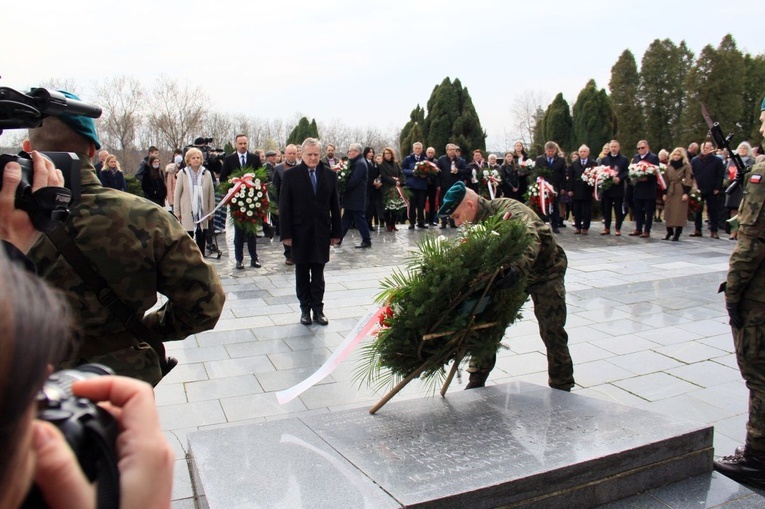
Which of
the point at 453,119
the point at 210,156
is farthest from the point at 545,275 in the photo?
the point at 453,119

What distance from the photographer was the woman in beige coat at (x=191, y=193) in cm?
1105

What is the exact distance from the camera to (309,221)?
7.84 meters

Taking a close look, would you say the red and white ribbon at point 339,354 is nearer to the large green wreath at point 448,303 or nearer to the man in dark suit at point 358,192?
the large green wreath at point 448,303

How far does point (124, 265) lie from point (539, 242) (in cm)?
291

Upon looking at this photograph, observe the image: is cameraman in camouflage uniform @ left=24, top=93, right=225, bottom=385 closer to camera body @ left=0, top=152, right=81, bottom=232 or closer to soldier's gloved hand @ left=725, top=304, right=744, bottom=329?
camera body @ left=0, top=152, right=81, bottom=232

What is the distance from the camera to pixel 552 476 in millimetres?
3182

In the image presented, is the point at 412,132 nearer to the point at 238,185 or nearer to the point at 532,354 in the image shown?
the point at 238,185

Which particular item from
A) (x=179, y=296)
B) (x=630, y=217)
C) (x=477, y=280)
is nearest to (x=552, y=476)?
(x=477, y=280)

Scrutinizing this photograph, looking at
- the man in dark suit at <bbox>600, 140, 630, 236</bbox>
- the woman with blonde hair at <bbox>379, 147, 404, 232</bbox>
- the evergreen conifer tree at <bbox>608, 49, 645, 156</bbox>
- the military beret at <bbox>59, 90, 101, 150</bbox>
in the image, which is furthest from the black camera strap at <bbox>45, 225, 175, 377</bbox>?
the evergreen conifer tree at <bbox>608, 49, 645, 156</bbox>

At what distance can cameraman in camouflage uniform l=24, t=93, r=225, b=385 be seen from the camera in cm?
257

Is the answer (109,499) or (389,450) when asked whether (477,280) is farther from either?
(109,499)

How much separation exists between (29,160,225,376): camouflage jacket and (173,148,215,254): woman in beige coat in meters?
8.51

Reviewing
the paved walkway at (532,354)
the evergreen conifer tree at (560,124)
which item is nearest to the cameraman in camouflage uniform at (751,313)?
the paved walkway at (532,354)

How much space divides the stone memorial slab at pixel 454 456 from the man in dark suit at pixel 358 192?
32.9 ft
